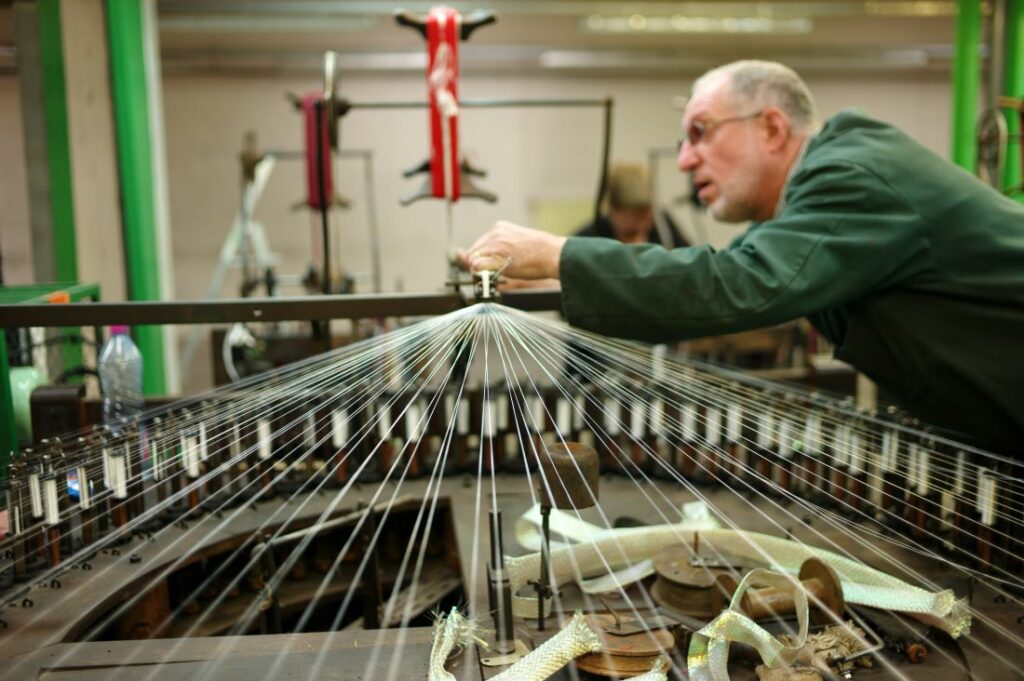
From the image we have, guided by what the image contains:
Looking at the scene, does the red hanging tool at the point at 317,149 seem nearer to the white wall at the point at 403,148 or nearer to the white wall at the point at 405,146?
the white wall at the point at 403,148

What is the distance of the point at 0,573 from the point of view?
1715 millimetres

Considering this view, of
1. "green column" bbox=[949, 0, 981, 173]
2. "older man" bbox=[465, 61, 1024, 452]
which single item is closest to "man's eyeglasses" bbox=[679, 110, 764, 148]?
"older man" bbox=[465, 61, 1024, 452]

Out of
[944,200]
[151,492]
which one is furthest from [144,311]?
[944,200]

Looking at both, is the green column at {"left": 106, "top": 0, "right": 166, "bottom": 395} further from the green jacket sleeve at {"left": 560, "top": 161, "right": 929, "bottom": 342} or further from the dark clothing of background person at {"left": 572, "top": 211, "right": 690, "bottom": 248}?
the green jacket sleeve at {"left": 560, "top": 161, "right": 929, "bottom": 342}

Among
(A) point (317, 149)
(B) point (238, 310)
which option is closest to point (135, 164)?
(A) point (317, 149)

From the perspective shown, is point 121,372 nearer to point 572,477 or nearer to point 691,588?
point 572,477

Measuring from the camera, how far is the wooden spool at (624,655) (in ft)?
4.72

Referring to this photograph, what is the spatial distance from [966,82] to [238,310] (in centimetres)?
483

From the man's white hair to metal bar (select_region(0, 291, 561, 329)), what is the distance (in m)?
0.89

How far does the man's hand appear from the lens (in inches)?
64.1

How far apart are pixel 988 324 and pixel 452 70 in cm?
153

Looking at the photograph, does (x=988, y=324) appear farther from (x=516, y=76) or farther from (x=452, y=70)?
(x=516, y=76)

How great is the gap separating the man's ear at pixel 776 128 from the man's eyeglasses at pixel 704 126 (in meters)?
0.02

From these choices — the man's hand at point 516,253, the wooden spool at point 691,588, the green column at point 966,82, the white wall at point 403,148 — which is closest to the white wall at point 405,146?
the white wall at point 403,148
